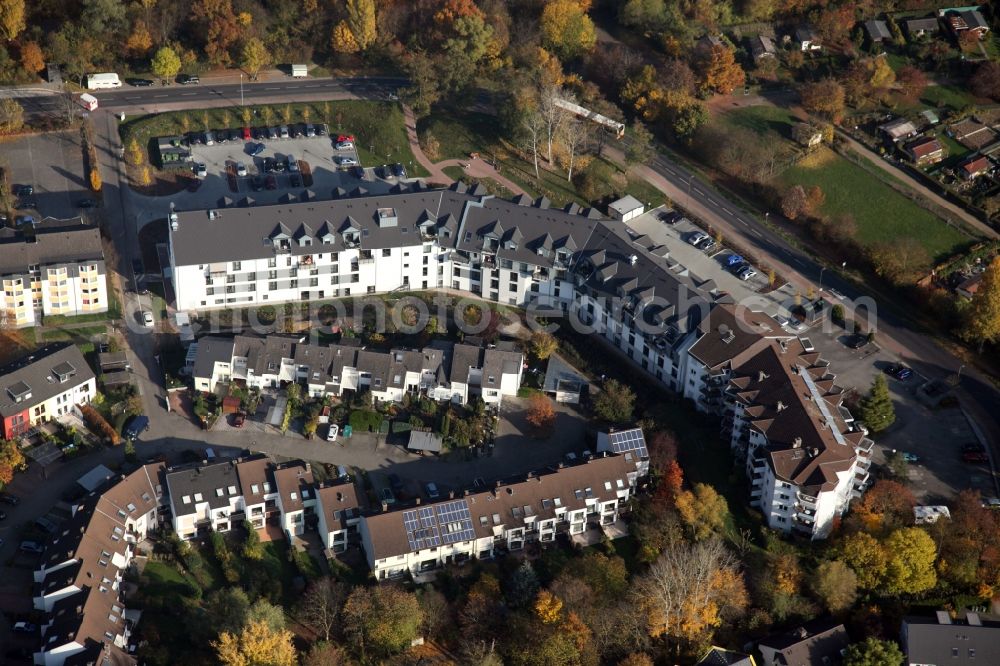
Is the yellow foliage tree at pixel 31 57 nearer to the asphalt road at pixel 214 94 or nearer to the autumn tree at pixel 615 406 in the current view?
the asphalt road at pixel 214 94

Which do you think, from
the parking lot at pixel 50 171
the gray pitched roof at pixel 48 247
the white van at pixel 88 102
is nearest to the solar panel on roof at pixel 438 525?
the gray pitched roof at pixel 48 247

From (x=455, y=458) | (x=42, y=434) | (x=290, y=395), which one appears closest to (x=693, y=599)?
(x=455, y=458)

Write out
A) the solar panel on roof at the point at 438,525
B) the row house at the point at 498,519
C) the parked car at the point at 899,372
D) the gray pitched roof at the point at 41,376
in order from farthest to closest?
the parked car at the point at 899,372 < the gray pitched roof at the point at 41,376 < the solar panel on roof at the point at 438,525 < the row house at the point at 498,519

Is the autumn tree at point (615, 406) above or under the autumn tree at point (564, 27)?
under

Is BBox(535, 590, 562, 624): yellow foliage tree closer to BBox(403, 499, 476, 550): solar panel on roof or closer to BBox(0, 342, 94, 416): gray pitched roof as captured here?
BBox(403, 499, 476, 550): solar panel on roof

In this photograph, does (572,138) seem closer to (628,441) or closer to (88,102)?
(628,441)
